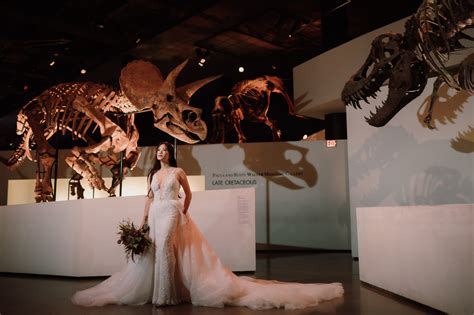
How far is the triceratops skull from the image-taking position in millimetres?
7445

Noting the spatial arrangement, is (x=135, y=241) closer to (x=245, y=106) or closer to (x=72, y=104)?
(x=72, y=104)

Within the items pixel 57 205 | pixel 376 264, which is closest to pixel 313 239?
pixel 376 264

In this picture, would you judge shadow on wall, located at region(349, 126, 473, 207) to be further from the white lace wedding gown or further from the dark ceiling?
the white lace wedding gown

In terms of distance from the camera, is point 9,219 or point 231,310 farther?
point 9,219

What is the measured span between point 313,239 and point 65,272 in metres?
5.13

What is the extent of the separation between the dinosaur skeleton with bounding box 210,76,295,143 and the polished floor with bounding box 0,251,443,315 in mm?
3592

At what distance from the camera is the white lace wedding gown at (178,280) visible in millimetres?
4168

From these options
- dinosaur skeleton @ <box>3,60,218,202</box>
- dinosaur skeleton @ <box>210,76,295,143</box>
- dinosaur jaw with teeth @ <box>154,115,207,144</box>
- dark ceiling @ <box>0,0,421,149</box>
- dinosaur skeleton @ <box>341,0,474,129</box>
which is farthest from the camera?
dinosaur skeleton @ <box>210,76,295,143</box>

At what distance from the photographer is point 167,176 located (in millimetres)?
4578

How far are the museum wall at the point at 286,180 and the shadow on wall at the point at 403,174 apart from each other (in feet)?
5.50

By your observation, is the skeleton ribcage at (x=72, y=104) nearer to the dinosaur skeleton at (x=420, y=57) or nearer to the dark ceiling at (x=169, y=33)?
the dark ceiling at (x=169, y=33)

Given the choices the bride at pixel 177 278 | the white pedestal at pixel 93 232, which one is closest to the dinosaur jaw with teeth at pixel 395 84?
the bride at pixel 177 278

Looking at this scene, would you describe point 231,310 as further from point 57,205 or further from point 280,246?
point 280,246

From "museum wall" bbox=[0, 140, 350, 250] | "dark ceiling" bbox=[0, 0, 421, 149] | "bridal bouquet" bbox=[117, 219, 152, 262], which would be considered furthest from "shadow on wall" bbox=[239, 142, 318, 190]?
"bridal bouquet" bbox=[117, 219, 152, 262]
